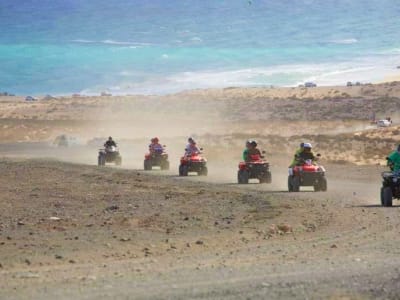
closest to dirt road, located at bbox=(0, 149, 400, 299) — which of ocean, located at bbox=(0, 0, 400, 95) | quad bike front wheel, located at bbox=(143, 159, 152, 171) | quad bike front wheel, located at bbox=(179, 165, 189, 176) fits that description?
quad bike front wheel, located at bbox=(179, 165, 189, 176)

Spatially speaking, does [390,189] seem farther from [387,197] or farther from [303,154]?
[303,154]

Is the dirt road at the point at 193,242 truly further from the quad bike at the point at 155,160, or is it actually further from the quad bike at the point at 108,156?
the quad bike at the point at 108,156

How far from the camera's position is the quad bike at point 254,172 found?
1442 inches

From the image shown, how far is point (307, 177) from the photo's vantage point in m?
32.8

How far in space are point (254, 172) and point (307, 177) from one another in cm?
416

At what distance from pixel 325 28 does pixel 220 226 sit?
17414cm

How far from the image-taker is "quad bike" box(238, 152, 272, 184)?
36.6 meters

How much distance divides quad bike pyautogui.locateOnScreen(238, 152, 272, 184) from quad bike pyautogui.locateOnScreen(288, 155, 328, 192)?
12.1 feet

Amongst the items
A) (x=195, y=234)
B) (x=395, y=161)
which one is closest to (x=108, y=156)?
(x=395, y=161)

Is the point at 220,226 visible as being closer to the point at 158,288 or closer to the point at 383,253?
the point at 383,253

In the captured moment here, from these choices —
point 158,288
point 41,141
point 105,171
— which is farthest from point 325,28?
point 158,288

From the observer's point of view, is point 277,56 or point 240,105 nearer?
point 240,105

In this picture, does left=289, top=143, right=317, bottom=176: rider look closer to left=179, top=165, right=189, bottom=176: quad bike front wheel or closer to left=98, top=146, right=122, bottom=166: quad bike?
left=179, top=165, right=189, bottom=176: quad bike front wheel

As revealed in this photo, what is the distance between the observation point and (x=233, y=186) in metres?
34.9
